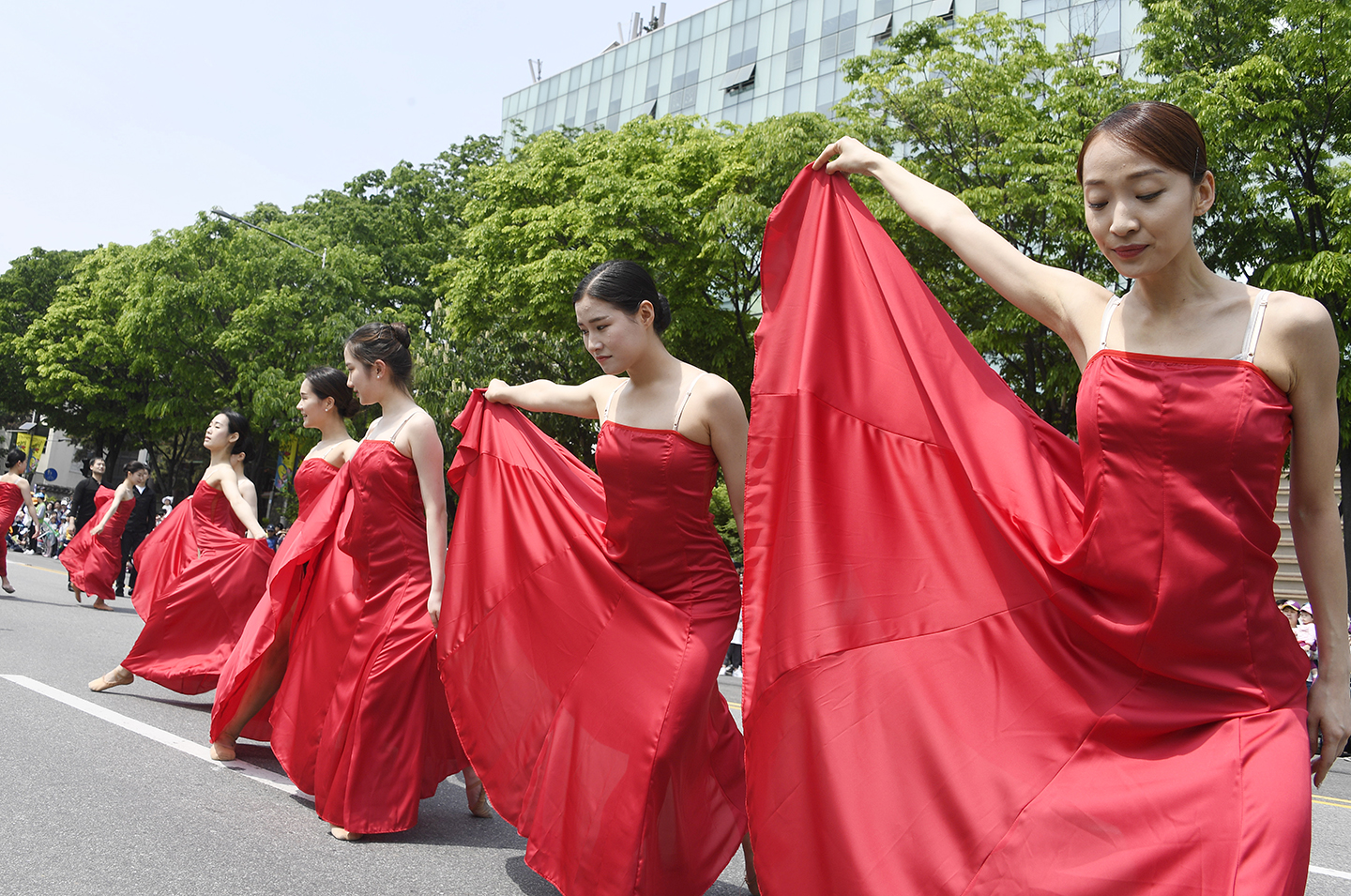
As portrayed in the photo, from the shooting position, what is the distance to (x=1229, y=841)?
2021 mm

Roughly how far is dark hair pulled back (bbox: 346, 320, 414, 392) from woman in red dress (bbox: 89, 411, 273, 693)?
263cm

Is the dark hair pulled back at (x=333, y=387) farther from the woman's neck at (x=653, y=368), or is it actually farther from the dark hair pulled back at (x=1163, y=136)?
the dark hair pulled back at (x=1163, y=136)

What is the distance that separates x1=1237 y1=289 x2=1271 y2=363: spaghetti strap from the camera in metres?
2.21

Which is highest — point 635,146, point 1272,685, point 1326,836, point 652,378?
point 635,146

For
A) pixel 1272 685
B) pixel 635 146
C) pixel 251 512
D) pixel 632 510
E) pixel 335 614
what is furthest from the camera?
pixel 635 146

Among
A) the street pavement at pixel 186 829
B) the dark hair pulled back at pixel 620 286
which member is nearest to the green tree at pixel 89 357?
the street pavement at pixel 186 829

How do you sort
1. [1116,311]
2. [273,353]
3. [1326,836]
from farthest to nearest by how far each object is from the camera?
[273,353]
[1326,836]
[1116,311]

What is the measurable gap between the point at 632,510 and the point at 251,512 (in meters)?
4.65

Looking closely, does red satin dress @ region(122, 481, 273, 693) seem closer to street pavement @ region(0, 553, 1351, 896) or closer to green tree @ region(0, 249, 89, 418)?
street pavement @ region(0, 553, 1351, 896)

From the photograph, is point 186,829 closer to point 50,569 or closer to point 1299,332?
point 1299,332

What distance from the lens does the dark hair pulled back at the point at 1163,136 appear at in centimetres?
227

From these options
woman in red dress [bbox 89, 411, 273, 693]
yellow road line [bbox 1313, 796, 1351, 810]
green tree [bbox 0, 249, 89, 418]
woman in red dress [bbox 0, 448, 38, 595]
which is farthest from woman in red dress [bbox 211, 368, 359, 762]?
green tree [bbox 0, 249, 89, 418]

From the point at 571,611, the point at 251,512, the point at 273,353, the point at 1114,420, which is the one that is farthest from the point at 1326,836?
the point at 273,353

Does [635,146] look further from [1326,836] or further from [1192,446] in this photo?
[1192,446]
